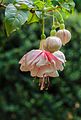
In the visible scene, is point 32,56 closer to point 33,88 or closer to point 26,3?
point 26,3

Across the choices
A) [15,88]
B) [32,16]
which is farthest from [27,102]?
[32,16]

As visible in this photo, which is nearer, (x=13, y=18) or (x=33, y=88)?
Answer: (x=13, y=18)

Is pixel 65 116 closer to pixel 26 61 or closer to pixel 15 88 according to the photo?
pixel 15 88

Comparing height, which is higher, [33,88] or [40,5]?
[40,5]

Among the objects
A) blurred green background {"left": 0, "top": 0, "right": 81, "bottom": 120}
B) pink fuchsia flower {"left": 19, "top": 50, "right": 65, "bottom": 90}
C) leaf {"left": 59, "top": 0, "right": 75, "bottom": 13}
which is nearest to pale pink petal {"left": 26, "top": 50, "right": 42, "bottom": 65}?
pink fuchsia flower {"left": 19, "top": 50, "right": 65, "bottom": 90}

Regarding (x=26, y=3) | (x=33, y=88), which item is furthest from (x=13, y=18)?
(x=33, y=88)
